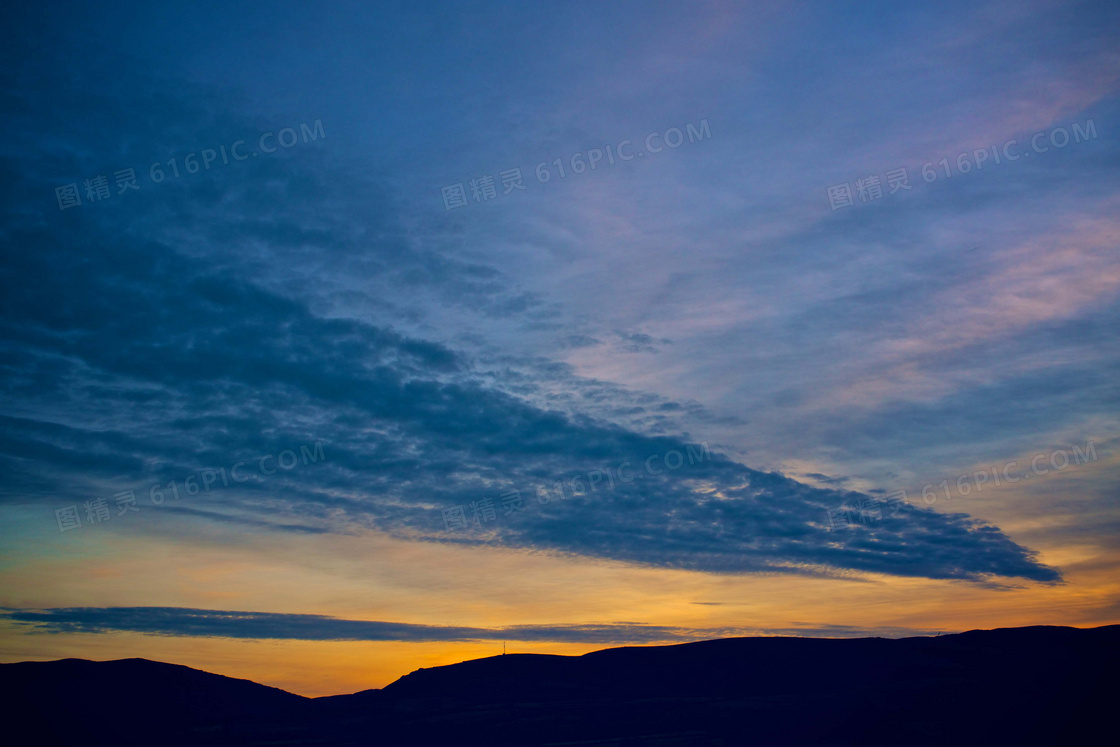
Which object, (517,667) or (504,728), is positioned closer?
(504,728)

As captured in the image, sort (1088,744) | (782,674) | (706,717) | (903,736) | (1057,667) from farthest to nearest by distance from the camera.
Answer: (782,674), (706,717), (1057,667), (903,736), (1088,744)

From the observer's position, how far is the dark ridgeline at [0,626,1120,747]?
9150cm

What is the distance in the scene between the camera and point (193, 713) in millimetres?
135625

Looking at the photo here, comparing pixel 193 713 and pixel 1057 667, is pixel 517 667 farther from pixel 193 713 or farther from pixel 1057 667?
pixel 1057 667

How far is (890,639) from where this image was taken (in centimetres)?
14512

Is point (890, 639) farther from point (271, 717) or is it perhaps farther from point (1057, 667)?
point (271, 717)

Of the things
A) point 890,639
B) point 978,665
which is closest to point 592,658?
point 890,639

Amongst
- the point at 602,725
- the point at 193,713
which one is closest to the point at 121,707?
the point at 193,713

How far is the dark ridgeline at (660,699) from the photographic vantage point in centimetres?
9150

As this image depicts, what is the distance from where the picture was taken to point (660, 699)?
13288 cm

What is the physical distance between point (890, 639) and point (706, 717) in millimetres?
52960

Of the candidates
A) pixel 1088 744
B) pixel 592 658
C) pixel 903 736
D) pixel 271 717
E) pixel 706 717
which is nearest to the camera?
pixel 1088 744

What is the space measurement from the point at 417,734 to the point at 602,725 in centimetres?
3216

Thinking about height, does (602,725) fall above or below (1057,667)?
below
